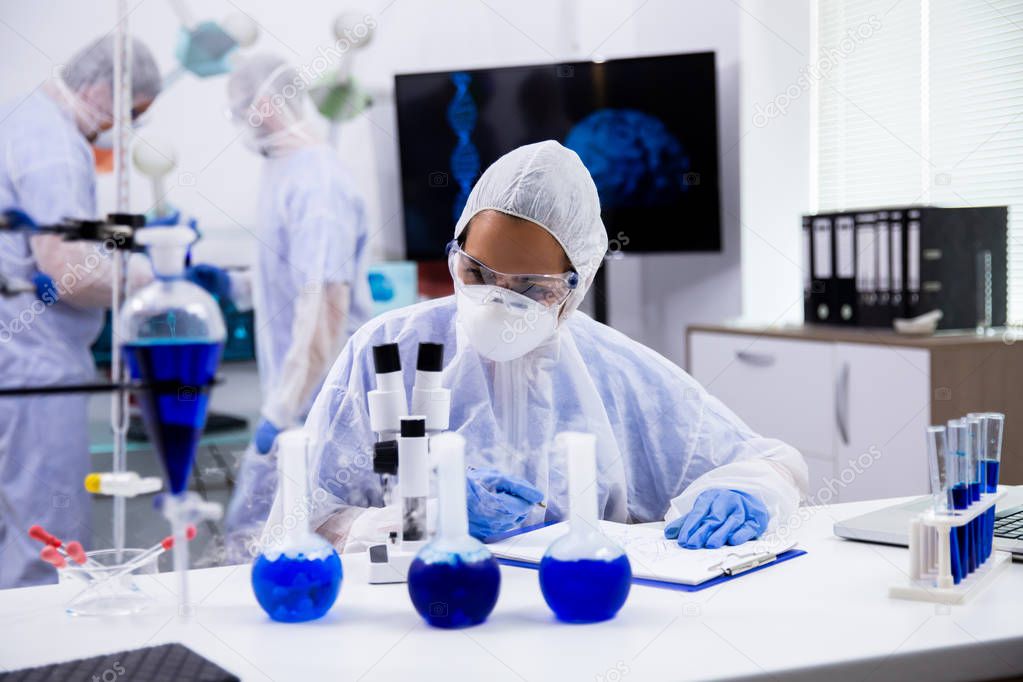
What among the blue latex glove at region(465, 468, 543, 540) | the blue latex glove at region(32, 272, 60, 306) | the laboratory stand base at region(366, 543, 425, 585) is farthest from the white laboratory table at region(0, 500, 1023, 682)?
the blue latex glove at region(32, 272, 60, 306)

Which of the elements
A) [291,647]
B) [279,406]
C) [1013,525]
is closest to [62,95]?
[279,406]

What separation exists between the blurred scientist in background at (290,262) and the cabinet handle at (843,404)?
4.55 feet

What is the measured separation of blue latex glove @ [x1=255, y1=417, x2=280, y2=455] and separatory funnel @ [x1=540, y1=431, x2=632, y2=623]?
220cm

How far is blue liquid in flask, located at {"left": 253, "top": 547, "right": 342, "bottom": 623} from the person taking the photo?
991 millimetres

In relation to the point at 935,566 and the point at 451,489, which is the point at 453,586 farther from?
the point at 935,566

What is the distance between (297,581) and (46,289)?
1598mm

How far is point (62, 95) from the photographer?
8.90ft

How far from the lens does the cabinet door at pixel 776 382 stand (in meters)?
2.83

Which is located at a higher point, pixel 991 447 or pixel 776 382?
pixel 991 447

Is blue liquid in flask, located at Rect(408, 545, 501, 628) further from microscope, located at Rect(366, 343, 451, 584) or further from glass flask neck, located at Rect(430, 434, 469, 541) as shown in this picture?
microscope, located at Rect(366, 343, 451, 584)

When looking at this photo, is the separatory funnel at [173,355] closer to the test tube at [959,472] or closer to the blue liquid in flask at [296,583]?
the blue liquid in flask at [296,583]

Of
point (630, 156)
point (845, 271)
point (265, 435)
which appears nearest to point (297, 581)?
point (265, 435)

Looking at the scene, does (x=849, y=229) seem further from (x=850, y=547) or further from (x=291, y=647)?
(x=291, y=647)

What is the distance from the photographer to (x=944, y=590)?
1.03m
